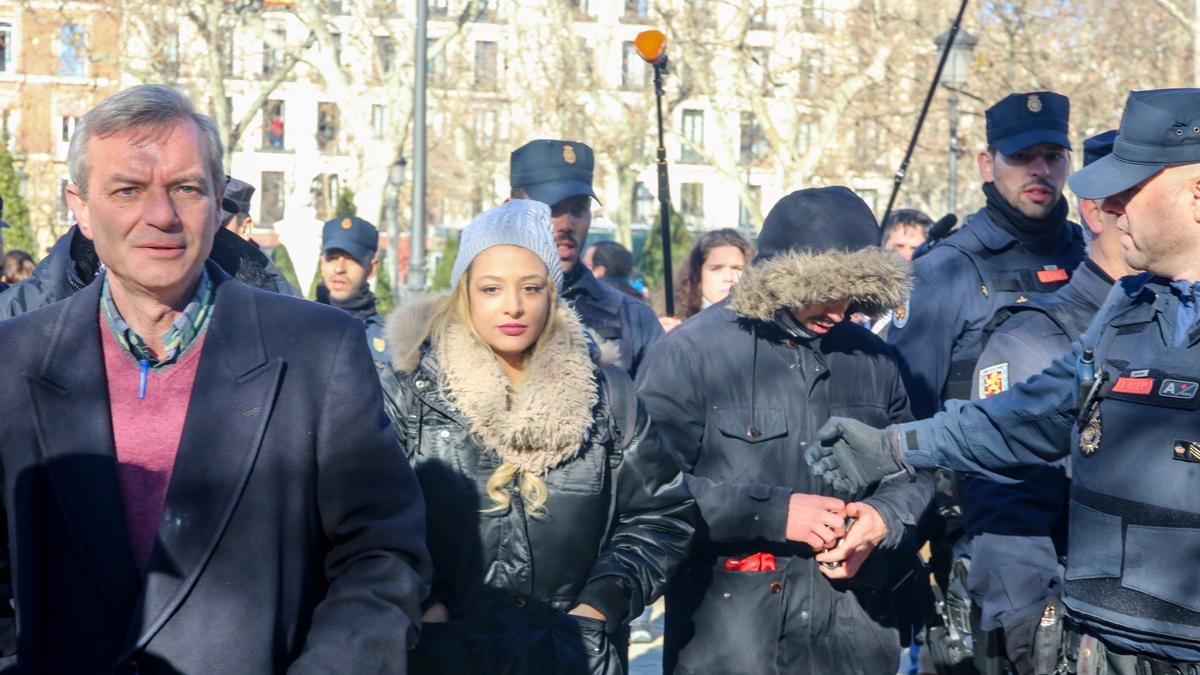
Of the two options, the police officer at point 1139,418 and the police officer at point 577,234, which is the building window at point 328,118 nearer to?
the police officer at point 577,234

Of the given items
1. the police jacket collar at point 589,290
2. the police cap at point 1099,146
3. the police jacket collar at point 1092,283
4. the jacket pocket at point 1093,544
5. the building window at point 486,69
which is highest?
the building window at point 486,69

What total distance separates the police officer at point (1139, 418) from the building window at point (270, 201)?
6281cm

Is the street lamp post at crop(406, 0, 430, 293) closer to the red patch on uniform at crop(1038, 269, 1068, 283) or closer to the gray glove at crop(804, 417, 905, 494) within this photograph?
the red patch on uniform at crop(1038, 269, 1068, 283)

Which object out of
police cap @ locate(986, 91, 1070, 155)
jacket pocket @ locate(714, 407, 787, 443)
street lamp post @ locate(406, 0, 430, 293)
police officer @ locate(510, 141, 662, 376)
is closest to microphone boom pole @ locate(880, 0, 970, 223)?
police cap @ locate(986, 91, 1070, 155)

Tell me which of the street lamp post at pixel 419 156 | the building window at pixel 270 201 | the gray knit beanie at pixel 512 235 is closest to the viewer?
the gray knit beanie at pixel 512 235

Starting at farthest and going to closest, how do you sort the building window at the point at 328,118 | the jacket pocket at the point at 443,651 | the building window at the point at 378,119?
the building window at the point at 328,118 → the building window at the point at 378,119 → the jacket pocket at the point at 443,651

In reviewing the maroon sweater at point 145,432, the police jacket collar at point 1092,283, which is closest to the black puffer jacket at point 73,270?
the maroon sweater at point 145,432

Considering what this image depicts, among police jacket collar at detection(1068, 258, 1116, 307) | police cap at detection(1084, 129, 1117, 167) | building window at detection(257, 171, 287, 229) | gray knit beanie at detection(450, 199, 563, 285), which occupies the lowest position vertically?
building window at detection(257, 171, 287, 229)

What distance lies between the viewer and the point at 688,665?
4.75 meters

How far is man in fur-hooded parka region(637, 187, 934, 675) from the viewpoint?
4.68 meters

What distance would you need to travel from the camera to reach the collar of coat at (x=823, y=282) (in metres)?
4.74

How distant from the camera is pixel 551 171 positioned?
6797 millimetres

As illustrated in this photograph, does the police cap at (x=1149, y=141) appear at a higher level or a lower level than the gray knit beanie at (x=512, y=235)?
higher

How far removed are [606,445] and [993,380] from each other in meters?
1.24
